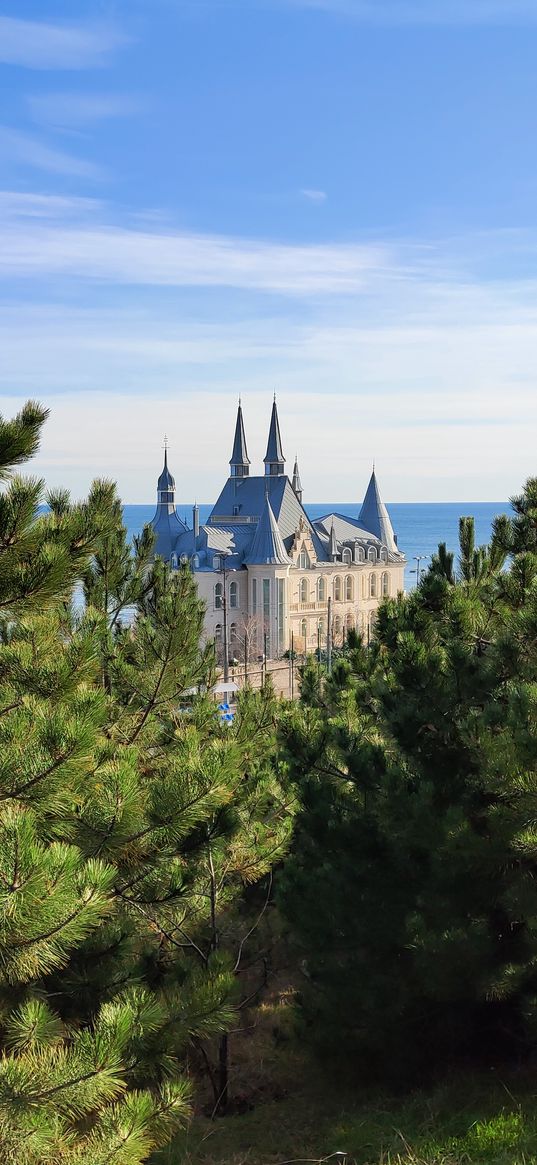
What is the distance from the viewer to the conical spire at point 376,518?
7850 cm

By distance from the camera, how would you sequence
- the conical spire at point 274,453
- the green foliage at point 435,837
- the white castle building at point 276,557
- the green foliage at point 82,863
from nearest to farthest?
the green foliage at point 82,863, the green foliage at point 435,837, the white castle building at point 276,557, the conical spire at point 274,453

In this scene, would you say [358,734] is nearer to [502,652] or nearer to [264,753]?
[502,652]

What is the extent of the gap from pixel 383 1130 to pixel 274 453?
65.6 meters

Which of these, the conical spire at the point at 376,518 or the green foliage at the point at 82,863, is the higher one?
the conical spire at the point at 376,518

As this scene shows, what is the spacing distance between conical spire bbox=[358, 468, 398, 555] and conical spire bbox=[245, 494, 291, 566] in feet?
50.5

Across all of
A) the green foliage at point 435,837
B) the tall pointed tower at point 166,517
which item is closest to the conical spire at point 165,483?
the tall pointed tower at point 166,517

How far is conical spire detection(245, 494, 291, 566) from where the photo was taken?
64.5m

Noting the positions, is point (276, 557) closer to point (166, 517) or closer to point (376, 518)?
point (166, 517)

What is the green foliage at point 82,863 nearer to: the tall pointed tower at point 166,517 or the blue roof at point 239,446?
the tall pointed tower at point 166,517

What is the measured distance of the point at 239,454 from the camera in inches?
2963

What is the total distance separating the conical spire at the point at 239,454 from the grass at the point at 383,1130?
6691 cm

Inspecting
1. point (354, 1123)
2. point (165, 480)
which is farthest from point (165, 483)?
point (354, 1123)

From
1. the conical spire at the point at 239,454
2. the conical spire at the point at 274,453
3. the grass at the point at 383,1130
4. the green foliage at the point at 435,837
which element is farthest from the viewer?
the conical spire at the point at 239,454

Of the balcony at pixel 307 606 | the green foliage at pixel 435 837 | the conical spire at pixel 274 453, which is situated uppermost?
the conical spire at pixel 274 453
